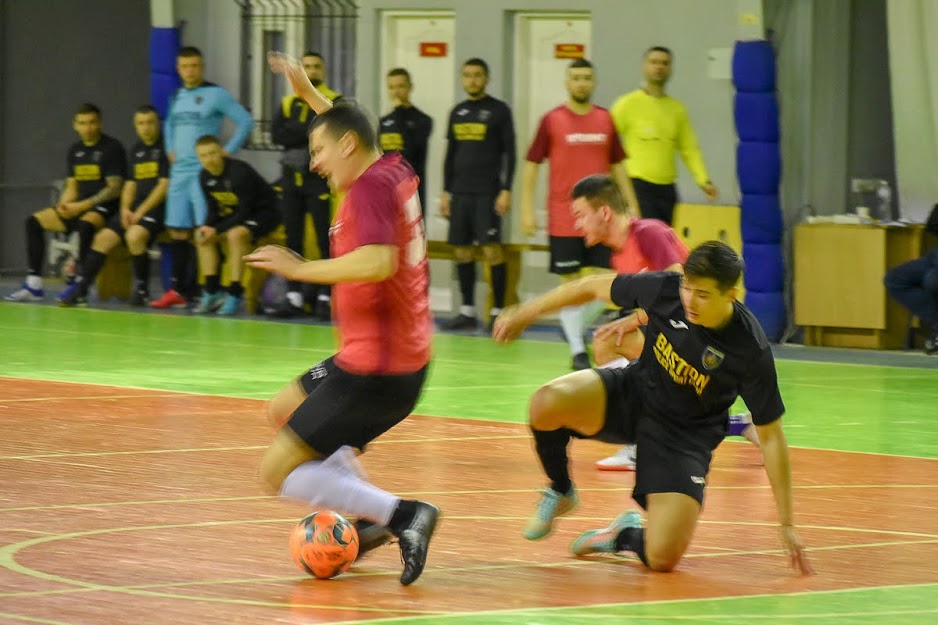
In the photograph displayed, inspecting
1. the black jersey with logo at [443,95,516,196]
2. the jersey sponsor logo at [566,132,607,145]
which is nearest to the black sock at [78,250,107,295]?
the black jersey with logo at [443,95,516,196]

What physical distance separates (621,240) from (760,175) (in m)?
6.39

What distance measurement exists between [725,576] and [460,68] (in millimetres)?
11005

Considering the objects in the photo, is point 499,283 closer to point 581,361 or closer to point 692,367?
point 581,361

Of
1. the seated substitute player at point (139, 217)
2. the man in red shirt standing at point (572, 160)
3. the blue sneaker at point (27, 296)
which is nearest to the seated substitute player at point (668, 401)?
the man in red shirt standing at point (572, 160)

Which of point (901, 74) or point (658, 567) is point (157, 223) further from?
point (658, 567)

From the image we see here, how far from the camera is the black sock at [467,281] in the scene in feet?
50.2

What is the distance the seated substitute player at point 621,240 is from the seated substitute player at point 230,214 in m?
8.09

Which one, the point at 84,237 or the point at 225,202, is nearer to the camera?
the point at 225,202

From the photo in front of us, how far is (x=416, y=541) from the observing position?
564 cm

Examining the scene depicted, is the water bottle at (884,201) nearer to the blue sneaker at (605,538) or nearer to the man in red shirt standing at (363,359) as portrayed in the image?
the blue sneaker at (605,538)

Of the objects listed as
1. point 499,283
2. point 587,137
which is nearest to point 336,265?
point 587,137

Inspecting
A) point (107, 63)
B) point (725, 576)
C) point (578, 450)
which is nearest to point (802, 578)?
point (725, 576)

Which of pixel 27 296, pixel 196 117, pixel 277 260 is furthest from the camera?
pixel 27 296

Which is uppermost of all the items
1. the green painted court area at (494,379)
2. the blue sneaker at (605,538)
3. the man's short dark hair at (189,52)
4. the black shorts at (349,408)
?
the man's short dark hair at (189,52)
